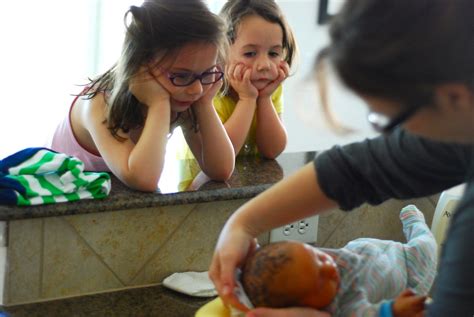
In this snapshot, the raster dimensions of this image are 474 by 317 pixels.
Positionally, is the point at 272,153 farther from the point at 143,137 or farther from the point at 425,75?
the point at 425,75

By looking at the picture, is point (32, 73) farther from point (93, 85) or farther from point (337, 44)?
point (337, 44)

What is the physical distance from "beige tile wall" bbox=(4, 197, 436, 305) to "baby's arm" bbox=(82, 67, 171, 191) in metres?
0.09

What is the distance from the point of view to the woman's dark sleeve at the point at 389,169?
839 millimetres

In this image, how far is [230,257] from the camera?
2.87 ft

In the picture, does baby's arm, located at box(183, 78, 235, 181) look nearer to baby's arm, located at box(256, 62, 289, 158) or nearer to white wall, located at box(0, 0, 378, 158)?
baby's arm, located at box(256, 62, 289, 158)

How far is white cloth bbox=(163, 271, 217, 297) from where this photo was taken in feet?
3.65

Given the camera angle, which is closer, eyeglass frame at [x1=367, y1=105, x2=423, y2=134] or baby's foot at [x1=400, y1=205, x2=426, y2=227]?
eyeglass frame at [x1=367, y1=105, x2=423, y2=134]

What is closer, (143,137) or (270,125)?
(143,137)

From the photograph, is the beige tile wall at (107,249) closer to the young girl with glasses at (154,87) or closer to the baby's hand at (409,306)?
the young girl with glasses at (154,87)

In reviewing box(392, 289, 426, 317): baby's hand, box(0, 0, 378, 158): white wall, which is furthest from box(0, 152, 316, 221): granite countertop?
box(0, 0, 378, 158): white wall

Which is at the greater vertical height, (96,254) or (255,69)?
(255,69)

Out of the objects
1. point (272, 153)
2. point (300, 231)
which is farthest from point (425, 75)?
point (272, 153)

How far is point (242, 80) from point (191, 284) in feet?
1.98

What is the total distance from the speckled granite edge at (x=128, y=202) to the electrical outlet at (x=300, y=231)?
3.4 inches
